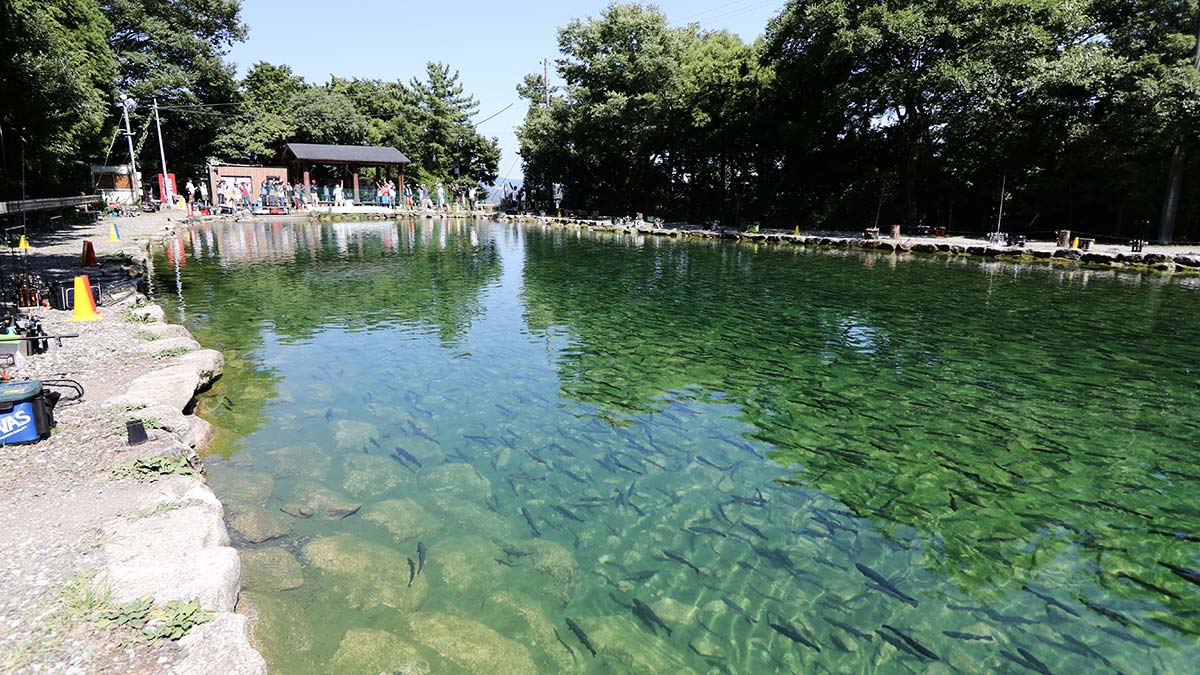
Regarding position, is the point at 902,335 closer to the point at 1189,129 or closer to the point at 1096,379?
the point at 1096,379

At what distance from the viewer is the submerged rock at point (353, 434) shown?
285 inches

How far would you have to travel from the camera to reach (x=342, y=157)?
48.2 meters

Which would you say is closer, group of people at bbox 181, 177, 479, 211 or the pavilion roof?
group of people at bbox 181, 177, 479, 211

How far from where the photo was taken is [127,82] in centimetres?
4447

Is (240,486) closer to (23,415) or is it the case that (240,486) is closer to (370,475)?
(370,475)

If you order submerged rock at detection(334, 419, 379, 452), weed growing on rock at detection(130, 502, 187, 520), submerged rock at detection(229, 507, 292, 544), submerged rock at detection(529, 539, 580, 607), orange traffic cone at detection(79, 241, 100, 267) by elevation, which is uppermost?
orange traffic cone at detection(79, 241, 100, 267)

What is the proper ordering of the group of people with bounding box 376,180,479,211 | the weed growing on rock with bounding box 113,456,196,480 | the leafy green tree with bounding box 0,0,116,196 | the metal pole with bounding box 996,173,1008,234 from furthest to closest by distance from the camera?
1. the group of people with bounding box 376,180,479,211
2. the metal pole with bounding box 996,173,1008,234
3. the leafy green tree with bounding box 0,0,116,196
4. the weed growing on rock with bounding box 113,456,196,480

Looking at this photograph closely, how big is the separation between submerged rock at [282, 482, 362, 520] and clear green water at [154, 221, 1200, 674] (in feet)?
0.14

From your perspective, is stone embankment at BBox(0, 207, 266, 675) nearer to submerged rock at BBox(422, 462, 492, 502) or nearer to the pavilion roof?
submerged rock at BBox(422, 462, 492, 502)

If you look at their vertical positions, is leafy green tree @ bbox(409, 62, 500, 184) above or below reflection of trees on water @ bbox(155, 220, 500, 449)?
above

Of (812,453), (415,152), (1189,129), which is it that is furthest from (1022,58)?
(415,152)

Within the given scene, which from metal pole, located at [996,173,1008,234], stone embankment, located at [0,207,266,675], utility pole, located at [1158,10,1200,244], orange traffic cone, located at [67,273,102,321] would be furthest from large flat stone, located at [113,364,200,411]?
utility pole, located at [1158,10,1200,244]

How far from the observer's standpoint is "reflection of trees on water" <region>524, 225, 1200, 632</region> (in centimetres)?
537

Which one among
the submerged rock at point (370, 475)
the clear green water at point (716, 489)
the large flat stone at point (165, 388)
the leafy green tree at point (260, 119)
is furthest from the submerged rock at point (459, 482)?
the leafy green tree at point (260, 119)
